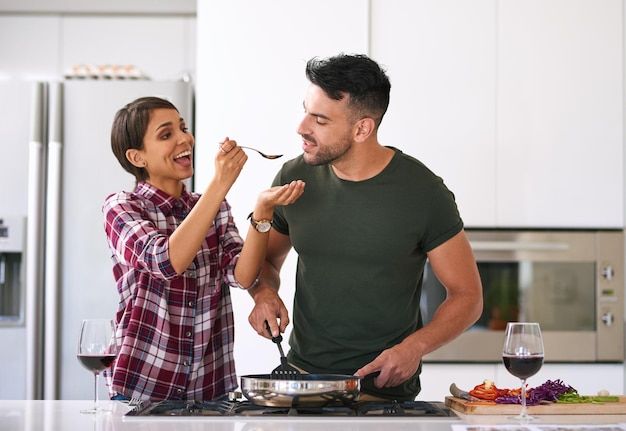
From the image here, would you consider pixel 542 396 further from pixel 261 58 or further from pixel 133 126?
pixel 261 58

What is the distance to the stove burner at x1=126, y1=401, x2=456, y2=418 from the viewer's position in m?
1.66

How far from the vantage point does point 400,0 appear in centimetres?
359

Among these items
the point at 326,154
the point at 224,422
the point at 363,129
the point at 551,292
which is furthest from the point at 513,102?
the point at 224,422

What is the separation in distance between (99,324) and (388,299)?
0.76 metres

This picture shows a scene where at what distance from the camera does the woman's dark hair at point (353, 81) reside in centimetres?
220

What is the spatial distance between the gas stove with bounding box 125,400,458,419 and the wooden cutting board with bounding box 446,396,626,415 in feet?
0.16

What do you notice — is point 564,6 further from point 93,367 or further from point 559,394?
point 93,367

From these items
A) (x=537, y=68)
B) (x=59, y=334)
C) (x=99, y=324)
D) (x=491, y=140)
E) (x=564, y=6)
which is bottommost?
(x=59, y=334)

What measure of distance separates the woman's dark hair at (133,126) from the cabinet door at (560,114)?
5.95ft

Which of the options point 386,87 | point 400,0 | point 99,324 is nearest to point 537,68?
point 400,0

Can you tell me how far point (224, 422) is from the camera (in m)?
1.58

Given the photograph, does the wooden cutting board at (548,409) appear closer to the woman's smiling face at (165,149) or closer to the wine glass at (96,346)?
the wine glass at (96,346)

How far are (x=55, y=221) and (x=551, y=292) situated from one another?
2059 millimetres

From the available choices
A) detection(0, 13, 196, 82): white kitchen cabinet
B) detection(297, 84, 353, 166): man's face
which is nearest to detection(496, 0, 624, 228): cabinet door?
detection(297, 84, 353, 166): man's face
